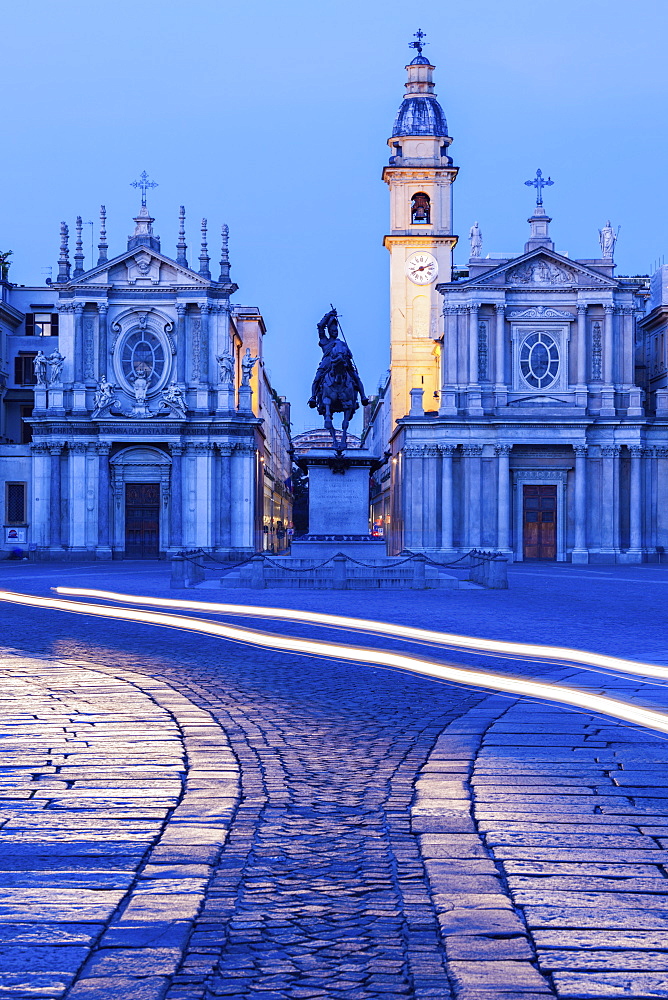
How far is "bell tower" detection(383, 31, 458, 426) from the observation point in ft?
247

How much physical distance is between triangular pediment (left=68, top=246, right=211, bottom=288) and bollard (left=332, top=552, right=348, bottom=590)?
3398 cm

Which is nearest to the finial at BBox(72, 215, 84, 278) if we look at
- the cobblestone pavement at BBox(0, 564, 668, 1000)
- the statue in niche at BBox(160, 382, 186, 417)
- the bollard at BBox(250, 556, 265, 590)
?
the statue in niche at BBox(160, 382, 186, 417)

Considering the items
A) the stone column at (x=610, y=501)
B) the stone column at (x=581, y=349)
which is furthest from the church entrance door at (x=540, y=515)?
the stone column at (x=581, y=349)

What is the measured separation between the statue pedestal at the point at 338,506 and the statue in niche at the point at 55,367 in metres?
30.7

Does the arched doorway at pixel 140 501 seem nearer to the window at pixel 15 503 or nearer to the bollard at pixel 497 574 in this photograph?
the window at pixel 15 503

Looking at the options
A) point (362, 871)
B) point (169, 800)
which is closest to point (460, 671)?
point (169, 800)

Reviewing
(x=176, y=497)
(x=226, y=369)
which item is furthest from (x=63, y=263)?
(x=176, y=497)

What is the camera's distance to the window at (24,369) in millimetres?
69750

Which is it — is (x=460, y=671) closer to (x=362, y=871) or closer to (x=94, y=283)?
(x=362, y=871)

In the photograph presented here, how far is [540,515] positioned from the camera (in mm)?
62438

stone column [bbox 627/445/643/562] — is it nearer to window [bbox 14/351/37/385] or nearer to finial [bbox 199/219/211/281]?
finial [bbox 199/219/211/281]

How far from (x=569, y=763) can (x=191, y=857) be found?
3.17 meters

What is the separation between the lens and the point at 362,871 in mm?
5344

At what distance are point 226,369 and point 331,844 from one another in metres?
56.4
